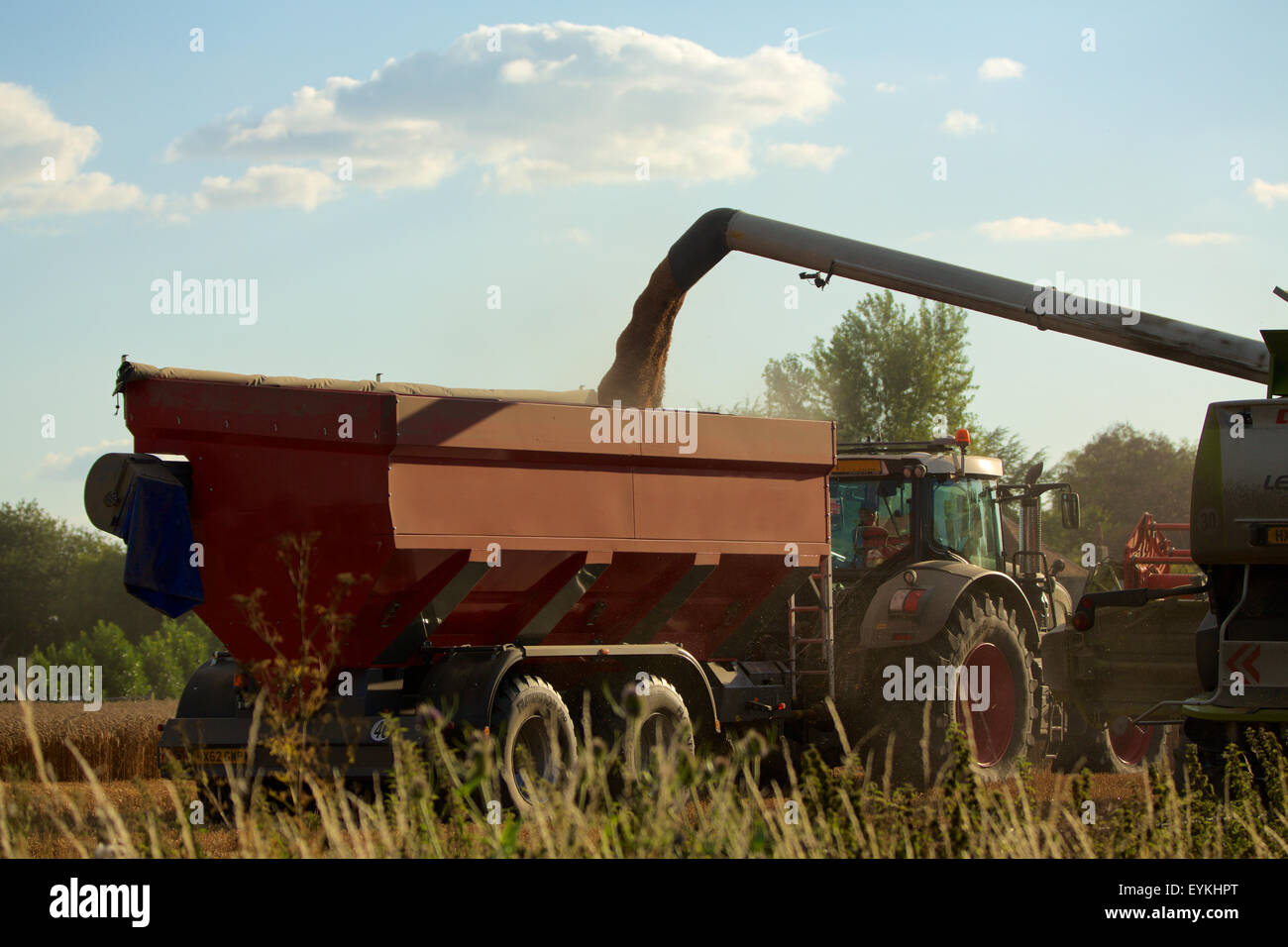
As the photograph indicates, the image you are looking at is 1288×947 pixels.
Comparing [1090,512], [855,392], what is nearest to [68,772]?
[855,392]

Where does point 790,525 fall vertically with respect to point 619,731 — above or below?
above

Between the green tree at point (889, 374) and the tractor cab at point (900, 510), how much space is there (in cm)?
3753

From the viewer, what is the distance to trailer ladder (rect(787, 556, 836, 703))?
401 inches

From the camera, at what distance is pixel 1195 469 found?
25.6 feet

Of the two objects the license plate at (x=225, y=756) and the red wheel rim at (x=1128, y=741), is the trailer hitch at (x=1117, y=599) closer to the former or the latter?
the red wheel rim at (x=1128, y=741)

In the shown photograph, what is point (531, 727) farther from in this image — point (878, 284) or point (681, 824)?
point (878, 284)

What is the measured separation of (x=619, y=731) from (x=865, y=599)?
2.89 meters

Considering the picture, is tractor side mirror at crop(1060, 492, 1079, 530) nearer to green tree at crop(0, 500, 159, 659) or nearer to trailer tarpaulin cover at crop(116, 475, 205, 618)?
trailer tarpaulin cover at crop(116, 475, 205, 618)

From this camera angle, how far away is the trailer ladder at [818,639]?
1018cm

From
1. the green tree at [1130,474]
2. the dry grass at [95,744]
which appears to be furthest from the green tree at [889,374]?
the dry grass at [95,744]

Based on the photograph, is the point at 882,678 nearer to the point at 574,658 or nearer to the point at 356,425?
the point at 574,658

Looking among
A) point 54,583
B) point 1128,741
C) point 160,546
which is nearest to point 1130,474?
point 54,583

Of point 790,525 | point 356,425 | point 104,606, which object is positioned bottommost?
point 104,606
